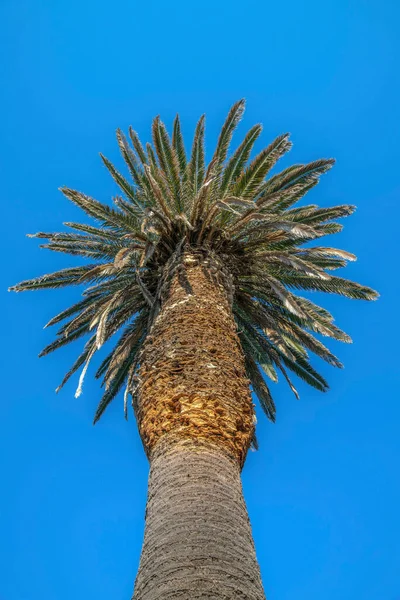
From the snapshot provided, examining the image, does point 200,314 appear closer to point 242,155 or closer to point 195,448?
point 195,448

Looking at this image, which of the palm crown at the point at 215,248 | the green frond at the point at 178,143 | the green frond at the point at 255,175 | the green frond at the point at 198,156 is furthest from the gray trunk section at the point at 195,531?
the green frond at the point at 178,143

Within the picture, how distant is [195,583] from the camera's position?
3.77 m

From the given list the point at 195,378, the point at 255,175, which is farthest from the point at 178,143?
the point at 195,378

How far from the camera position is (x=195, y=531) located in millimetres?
4250

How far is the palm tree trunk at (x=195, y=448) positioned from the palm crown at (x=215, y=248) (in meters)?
1.59

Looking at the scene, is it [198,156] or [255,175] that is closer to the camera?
[255,175]

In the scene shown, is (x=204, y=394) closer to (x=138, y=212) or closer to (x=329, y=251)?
(x=329, y=251)

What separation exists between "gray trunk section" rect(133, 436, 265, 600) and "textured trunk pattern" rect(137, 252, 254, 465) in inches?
11.2

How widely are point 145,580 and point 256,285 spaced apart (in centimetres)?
694

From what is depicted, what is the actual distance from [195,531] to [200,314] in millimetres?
3185

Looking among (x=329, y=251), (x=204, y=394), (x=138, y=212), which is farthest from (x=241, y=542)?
(x=138, y=212)

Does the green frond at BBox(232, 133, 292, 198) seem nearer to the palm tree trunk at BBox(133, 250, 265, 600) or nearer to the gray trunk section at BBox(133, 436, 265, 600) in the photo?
the palm tree trunk at BBox(133, 250, 265, 600)

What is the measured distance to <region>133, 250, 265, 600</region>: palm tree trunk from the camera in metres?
3.99

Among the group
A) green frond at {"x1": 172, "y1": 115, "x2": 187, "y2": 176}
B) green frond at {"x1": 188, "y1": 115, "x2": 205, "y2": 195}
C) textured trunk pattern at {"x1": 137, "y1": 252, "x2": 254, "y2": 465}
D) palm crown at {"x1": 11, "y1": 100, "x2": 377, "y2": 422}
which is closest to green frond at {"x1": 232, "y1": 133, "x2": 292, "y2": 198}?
palm crown at {"x1": 11, "y1": 100, "x2": 377, "y2": 422}
